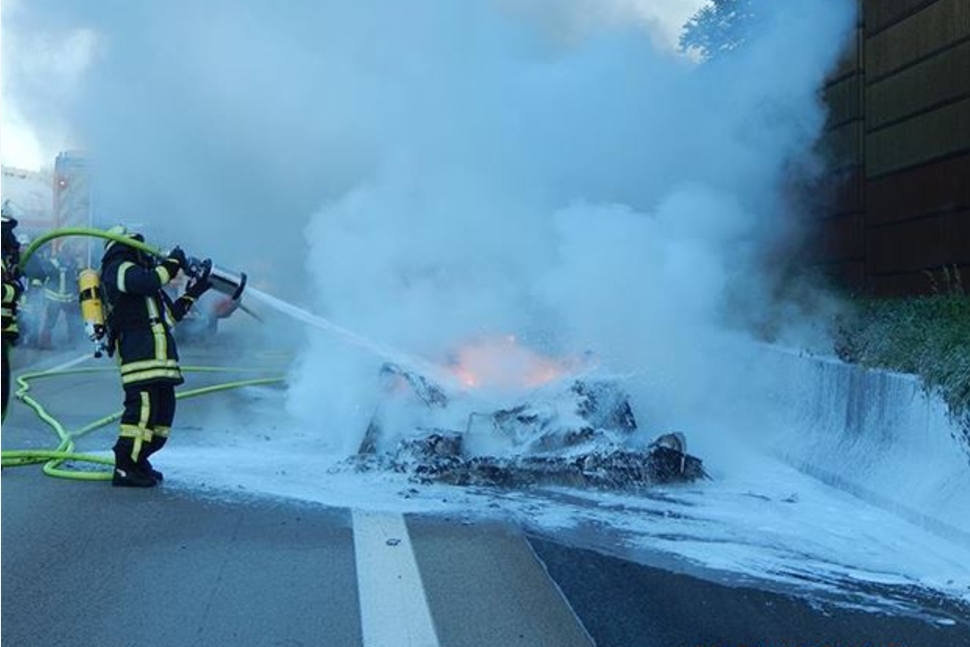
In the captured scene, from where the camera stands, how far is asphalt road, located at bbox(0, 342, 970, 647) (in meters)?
3.67

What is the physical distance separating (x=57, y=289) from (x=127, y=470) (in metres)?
11.3

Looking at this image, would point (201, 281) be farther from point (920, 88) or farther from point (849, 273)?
point (849, 273)

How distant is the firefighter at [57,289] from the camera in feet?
52.1

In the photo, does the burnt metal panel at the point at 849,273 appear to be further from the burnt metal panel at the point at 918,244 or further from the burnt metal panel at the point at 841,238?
the burnt metal panel at the point at 918,244

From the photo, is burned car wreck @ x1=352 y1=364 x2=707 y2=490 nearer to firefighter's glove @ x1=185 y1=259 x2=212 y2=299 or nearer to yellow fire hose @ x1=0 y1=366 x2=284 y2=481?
firefighter's glove @ x1=185 y1=259 x2=212 y2=299

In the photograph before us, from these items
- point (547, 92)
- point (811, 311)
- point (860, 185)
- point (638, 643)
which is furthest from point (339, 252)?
point (638, 643)

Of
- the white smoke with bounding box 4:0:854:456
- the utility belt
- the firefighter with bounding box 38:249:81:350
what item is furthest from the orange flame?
the utility belt

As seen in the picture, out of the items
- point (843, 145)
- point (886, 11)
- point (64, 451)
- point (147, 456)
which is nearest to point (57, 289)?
point (64, 451)

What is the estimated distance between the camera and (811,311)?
8242mm

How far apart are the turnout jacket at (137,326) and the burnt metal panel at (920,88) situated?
5.37 m

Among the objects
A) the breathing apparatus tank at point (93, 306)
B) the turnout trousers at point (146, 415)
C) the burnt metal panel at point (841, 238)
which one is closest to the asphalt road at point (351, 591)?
the turnout trousers at point (146, 415)

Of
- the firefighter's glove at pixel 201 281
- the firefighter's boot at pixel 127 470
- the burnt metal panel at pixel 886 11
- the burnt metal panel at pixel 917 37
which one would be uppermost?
the burnt metal panel at pixel 886 11

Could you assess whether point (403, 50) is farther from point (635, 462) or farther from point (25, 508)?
point (25, 508)

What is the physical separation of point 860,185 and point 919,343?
2.91 metres
